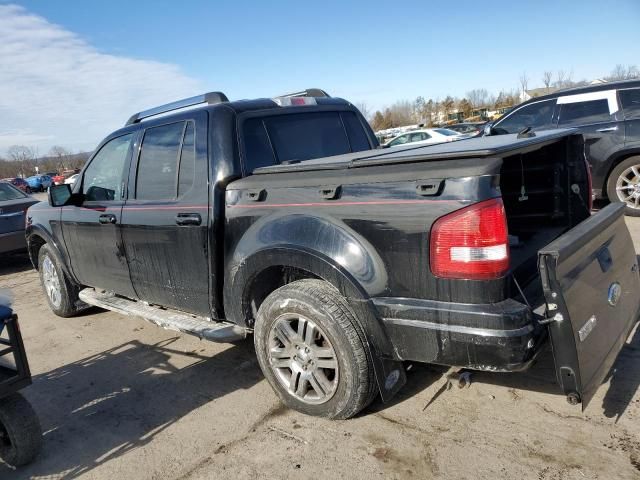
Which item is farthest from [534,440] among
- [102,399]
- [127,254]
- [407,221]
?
[127,254]

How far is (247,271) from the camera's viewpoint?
328cm

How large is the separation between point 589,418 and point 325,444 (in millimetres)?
1491

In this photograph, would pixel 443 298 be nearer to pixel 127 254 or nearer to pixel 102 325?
pixel 127 254

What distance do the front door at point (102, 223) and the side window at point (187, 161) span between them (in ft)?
2.62

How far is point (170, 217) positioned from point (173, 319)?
79cm

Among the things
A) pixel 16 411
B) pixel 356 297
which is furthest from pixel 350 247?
pixel 16 411

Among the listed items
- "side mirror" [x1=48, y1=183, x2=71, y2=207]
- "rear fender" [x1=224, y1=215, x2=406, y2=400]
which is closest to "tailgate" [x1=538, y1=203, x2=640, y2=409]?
"rear fender" [x1=224, y1=215, x2=406, y2=400]

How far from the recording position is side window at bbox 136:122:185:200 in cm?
384

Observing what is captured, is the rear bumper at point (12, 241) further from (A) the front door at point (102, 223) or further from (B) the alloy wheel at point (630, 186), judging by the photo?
(B) the alloy wheel at point (630, 186)

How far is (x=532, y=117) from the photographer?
8094 mm

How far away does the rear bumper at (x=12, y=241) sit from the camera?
8.56m

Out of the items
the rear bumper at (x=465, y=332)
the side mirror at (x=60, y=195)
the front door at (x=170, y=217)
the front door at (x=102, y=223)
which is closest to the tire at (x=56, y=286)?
the front door at (x=102, y=223)

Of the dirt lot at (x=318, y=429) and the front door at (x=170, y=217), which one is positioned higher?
the front door at (x=170, y=217)

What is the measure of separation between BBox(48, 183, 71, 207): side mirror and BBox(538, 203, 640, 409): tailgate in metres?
4.27
